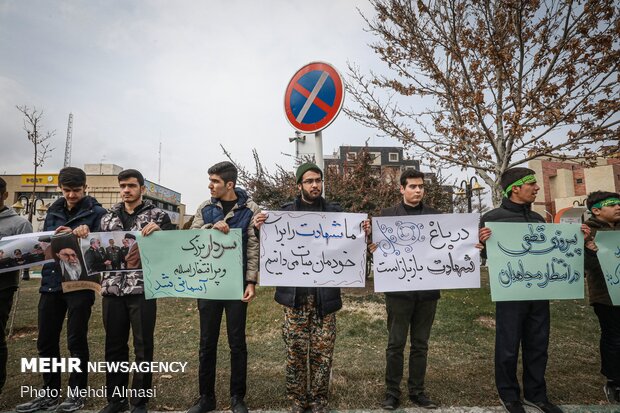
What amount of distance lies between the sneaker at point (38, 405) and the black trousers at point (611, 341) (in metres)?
5.53

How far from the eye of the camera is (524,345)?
122 inches

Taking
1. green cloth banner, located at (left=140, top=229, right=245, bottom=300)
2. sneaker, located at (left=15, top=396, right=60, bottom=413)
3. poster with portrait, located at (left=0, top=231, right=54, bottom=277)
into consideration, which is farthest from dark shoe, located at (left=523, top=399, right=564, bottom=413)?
poster with portrait, located at (left=0, top=231, right=54, bottom=277)

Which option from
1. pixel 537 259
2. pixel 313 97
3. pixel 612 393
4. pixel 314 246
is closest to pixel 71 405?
pixel 314 246

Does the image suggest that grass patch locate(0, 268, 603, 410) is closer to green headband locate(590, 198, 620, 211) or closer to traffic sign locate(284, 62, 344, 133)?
green headband locate(590, 198, 620, 211)

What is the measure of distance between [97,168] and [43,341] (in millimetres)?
66260

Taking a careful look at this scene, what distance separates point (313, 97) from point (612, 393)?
4.32 metres

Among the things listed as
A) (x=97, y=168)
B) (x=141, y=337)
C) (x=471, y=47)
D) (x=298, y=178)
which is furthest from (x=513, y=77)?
(x=97, y=168)

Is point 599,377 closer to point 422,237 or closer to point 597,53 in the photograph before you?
point 422,237

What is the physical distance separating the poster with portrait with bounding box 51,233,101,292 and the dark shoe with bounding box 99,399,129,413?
1048 mm

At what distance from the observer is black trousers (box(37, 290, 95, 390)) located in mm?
3172

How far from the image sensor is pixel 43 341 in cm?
321

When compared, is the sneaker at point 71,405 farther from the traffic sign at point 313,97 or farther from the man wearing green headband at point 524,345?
the man wearing green headband at point 524,345

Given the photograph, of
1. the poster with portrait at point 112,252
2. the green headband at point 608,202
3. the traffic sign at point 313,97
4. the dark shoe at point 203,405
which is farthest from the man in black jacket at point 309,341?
the green headband at point 608,202

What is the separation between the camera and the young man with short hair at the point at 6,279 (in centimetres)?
325
